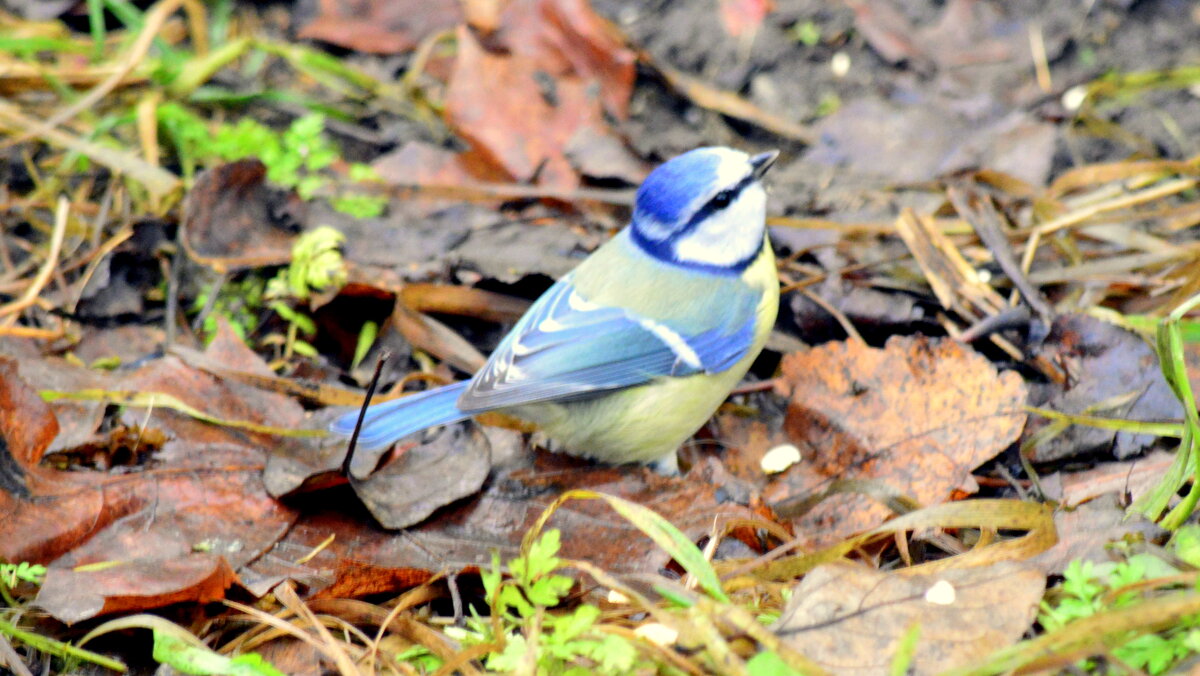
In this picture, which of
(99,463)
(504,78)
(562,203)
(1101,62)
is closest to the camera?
(99,463)

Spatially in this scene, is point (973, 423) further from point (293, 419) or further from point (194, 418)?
point (194, 418)

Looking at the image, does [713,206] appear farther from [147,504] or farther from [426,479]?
[147,504]

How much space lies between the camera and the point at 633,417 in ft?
8.45

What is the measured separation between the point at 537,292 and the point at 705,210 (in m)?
0.60

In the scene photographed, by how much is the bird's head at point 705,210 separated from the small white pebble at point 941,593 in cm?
114

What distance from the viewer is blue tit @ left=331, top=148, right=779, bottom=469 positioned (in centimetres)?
251

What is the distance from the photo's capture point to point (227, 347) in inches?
108

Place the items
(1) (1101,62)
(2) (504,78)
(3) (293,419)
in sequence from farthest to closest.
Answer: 1. (1) (1101,62)
2. (2) (504,78)
3. (3) (293,419)

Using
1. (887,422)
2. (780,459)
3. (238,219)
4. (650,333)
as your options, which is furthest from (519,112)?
(887,422)

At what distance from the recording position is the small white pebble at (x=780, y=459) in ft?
8.45

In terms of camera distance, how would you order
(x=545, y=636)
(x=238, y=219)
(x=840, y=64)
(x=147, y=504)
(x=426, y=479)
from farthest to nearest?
(x=840, y=64)
(x=238, y=219)
(x=426, y=479)
(x=147, y=504)
(x=545, y=636)

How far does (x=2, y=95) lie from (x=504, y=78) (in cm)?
172

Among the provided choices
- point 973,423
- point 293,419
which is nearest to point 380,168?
point 293,419

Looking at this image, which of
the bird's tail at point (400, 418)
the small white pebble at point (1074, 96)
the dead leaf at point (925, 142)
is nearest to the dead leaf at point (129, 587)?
the bird's tail at point (400, 418)
